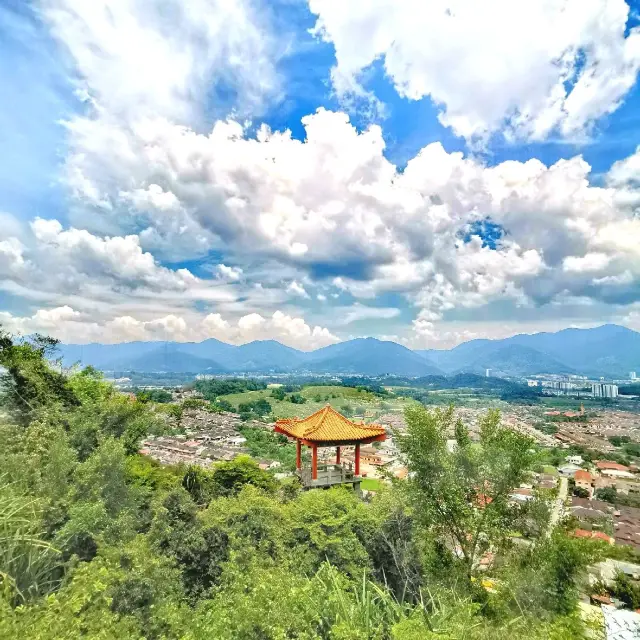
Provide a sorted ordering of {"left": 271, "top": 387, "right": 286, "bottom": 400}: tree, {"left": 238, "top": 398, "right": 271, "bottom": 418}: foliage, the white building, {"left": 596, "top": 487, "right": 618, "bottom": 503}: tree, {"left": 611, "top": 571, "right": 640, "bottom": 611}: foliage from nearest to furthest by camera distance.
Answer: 1. {"left": 611, "top": 571, "right": 640, "bottom": 611}: foliage
2. {"left": 596, "top": 487, "right": 618, "bottom": 503}: tree
3. {"left": 238, "top": 398, "right": 271, "bottom": 418}: foliage
4. {"left": 271, "top": 387, "right": 286, "bottom": 400}: tree
5. the white building

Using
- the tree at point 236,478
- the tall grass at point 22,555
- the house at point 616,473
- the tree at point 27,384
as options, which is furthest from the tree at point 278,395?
the tall grass at point 22,555

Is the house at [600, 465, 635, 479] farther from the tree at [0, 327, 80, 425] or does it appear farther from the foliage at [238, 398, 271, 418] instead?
the tree at [0, 327, 80, 425]

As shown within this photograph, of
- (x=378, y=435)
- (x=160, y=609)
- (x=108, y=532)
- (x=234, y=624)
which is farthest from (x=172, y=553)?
(x=378, y=435)

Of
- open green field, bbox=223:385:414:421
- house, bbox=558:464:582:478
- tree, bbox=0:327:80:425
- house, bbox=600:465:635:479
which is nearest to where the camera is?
tree, bbox=0:327:80:425

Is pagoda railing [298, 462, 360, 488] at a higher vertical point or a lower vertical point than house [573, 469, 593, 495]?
higher

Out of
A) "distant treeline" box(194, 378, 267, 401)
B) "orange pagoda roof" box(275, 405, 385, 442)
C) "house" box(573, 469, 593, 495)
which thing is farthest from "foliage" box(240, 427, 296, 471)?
"house" box(573, 469, 593, 495)

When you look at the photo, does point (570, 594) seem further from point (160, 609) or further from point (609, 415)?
point (609, 415)

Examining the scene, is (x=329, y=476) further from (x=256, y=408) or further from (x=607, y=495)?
(x=256, y=408)

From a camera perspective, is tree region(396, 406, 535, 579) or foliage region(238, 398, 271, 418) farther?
foliage region(238, 398, 271, 418)
